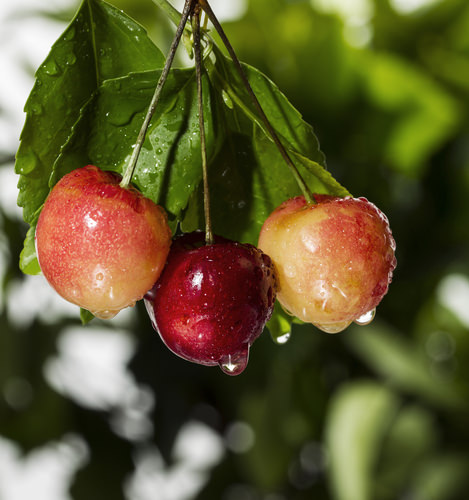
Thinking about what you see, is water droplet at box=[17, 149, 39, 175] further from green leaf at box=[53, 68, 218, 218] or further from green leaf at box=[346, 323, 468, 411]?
green leaf at box=[346, 323, 468, 411]

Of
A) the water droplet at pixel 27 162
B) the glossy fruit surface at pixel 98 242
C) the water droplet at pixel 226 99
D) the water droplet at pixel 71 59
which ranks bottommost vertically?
the glossy fruit surface at pixel 98 242

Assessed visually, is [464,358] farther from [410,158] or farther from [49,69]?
A: [49,69]

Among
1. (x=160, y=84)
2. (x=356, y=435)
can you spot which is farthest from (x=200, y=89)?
(x=356, y=435)

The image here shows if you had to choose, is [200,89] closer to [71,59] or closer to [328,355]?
[71,59]

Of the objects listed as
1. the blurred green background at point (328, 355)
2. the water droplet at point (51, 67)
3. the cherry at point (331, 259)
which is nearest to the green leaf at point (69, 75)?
the water droplet at point (51, 67)

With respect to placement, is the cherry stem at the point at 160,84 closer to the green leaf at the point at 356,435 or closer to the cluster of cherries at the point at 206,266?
the cluster of cherries at the point at 206,266

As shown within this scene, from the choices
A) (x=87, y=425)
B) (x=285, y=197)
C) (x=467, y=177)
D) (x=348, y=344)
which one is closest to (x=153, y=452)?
(x=87, y=425)

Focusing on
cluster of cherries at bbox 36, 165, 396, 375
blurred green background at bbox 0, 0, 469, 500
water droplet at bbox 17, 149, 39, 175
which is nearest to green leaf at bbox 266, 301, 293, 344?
cluster of cherries at bbox 36, 165, 396, 375
